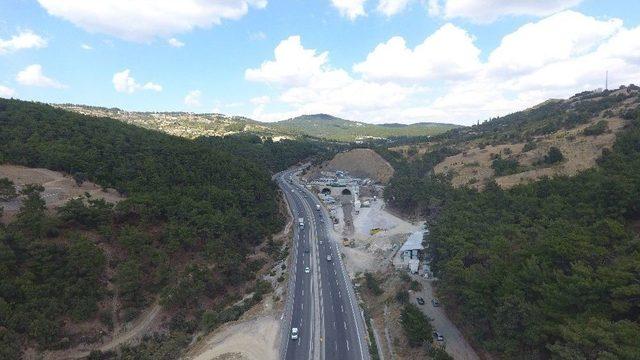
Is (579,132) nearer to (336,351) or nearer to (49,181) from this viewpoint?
(336,351)

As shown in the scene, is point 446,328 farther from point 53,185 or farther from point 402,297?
point 53,185

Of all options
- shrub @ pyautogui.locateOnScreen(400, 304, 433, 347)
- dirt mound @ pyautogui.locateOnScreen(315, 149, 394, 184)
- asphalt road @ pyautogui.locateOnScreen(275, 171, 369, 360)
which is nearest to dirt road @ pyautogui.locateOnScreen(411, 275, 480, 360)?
shrub @ pyautogui.locateOnScreen(400, 304, 433, 347)

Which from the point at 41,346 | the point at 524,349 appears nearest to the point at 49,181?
the point at 41,346

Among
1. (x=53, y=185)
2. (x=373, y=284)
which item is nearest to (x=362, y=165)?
(x=373, y=284)

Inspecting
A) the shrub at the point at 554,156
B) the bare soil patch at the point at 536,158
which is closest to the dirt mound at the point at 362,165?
the bare soil patch at the point at 536,158

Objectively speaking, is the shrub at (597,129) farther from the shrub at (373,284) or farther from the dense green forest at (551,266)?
the shrub at (373,284)
